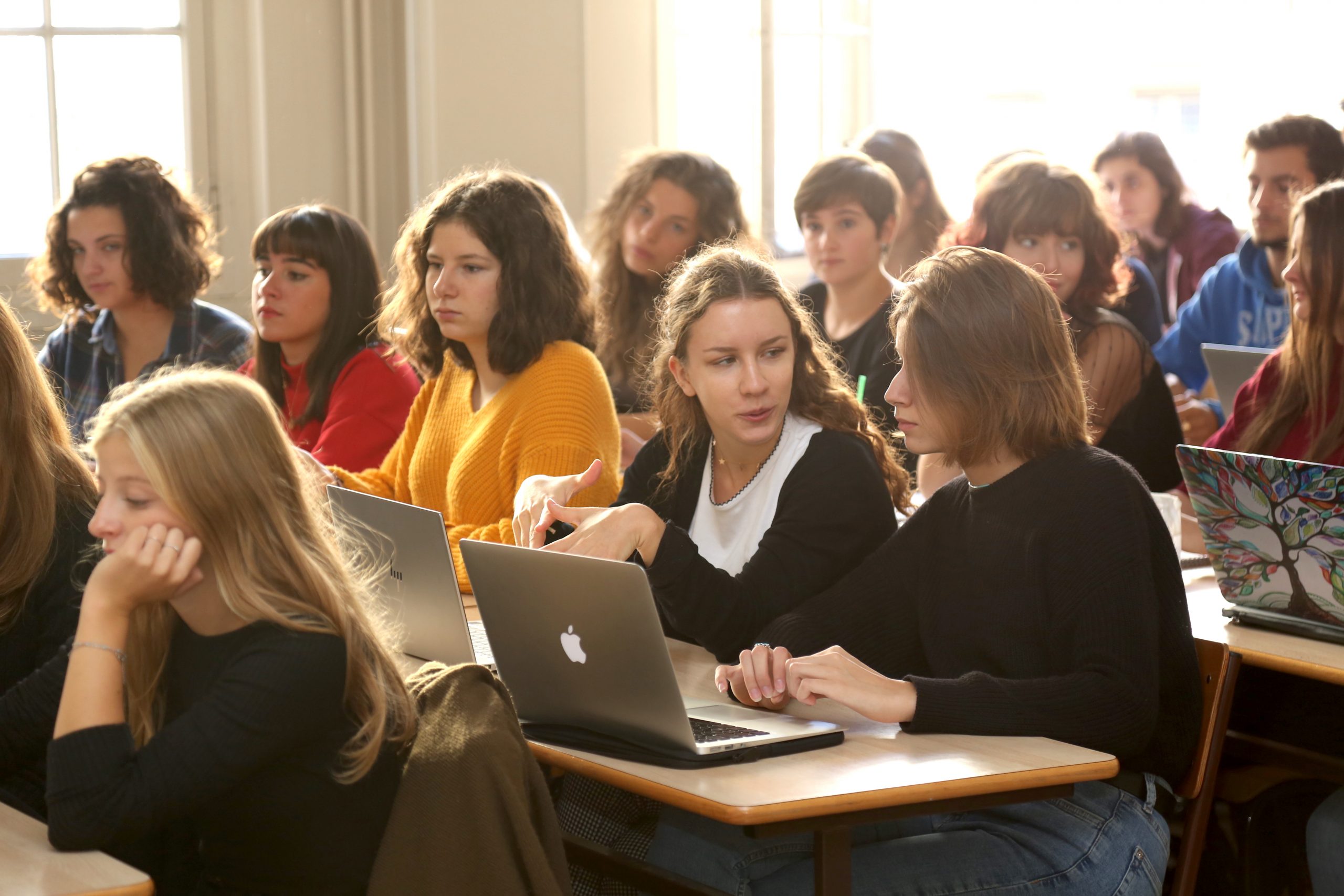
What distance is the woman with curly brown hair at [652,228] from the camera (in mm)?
3701

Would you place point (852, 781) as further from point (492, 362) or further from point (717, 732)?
point (492, 362)

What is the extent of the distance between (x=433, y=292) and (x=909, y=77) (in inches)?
117

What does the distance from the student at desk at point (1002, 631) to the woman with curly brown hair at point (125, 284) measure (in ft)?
6.47

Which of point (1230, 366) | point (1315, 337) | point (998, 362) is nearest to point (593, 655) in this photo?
point (998, 362)

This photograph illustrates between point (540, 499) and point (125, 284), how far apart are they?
67.3 inches

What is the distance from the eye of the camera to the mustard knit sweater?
94.6 inches

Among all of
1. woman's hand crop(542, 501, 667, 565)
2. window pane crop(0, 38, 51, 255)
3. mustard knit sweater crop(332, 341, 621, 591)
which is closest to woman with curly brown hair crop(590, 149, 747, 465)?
mustard knit sweater crop(332, 341, 621, 591)

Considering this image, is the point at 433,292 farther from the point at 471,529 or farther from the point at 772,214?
the point at 772,214

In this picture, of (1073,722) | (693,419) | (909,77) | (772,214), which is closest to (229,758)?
(1073,722)

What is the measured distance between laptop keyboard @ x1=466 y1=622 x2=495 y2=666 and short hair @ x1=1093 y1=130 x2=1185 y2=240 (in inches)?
138

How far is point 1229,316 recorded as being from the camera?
407 cm

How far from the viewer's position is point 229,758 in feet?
4.44

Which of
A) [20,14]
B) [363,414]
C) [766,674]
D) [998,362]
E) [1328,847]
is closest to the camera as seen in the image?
[766,674]

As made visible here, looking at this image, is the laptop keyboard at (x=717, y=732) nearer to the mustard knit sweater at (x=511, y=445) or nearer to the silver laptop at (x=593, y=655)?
the silver laptop at (x=593, y=655)
